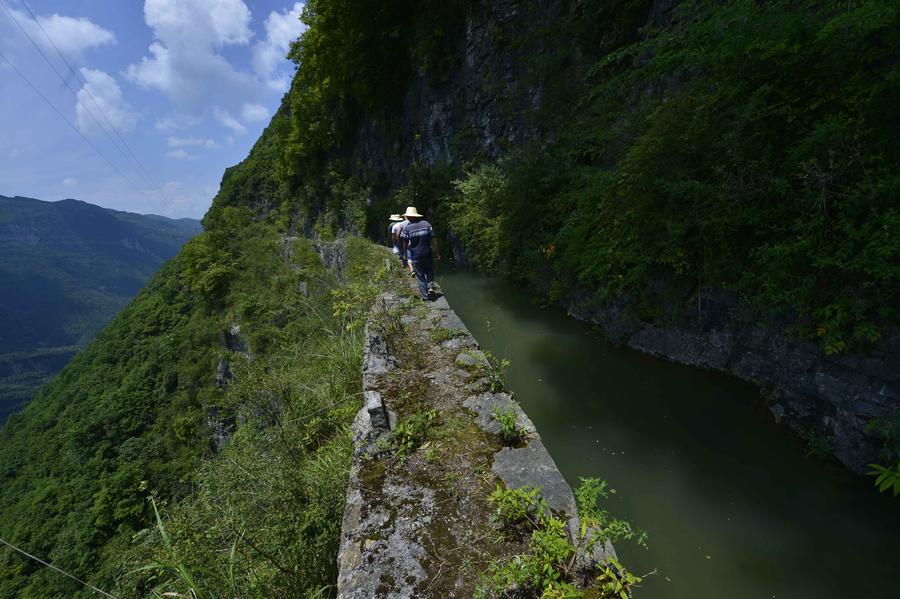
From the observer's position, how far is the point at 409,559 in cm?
207

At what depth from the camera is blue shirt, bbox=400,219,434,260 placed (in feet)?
19.3

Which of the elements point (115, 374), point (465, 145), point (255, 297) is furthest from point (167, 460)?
point (465, 145)

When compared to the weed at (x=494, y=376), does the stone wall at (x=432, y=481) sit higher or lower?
lower

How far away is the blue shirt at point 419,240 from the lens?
5.88 m

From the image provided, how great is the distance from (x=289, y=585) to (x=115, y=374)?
38.6m

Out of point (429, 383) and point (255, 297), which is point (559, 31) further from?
point (255, 297)

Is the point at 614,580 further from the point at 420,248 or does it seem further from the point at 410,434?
the point at 420,248

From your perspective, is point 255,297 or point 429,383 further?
point 255,297

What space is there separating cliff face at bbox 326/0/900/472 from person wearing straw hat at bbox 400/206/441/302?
10.2ft

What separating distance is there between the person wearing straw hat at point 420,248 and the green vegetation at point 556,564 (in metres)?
4.22

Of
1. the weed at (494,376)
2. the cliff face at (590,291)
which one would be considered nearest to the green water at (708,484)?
the cliff face at (590,291)

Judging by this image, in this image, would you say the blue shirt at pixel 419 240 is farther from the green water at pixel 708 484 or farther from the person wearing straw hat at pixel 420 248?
the green water at pixel 708 484

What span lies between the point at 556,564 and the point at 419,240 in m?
4.76

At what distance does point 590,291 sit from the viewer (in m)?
7.12
